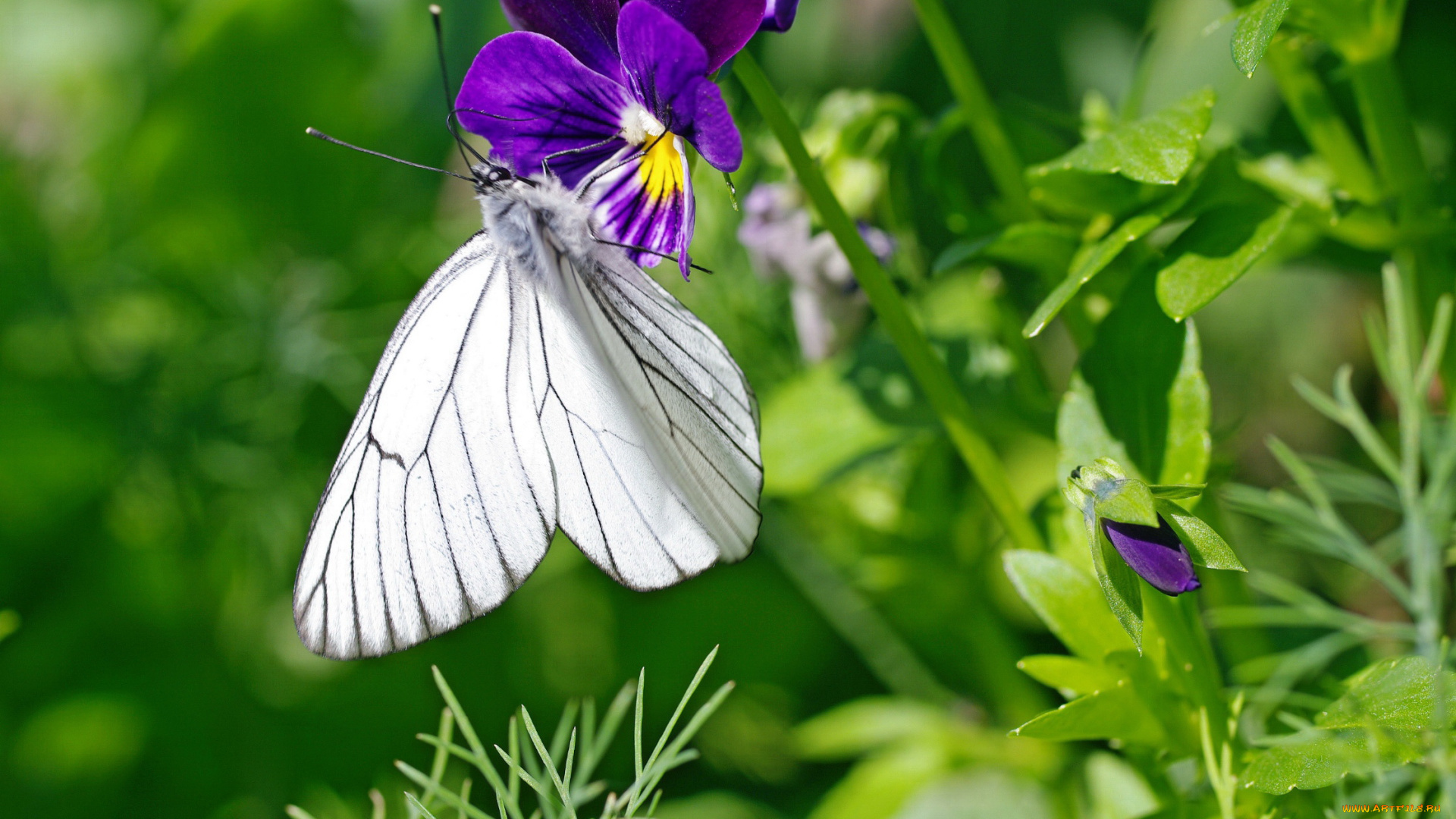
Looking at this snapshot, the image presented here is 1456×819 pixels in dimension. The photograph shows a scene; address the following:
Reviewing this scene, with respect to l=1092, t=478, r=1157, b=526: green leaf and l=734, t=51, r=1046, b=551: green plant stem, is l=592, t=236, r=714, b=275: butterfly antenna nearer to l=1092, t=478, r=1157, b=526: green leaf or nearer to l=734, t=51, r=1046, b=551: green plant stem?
l=734, t=51, r=1046, b=551: green plant stem

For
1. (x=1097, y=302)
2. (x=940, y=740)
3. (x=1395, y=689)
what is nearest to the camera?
(x=1395, y=689)

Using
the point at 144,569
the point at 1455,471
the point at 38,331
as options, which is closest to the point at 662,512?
the point at 1455,471

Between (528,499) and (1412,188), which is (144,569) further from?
(1412,188)

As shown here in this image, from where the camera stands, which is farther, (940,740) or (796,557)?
(796,557)

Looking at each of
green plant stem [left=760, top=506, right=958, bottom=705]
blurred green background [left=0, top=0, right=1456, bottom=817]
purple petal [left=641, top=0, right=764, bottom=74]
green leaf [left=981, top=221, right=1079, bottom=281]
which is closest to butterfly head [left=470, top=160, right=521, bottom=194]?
purple petal [left=641, top=0, right=764, bottom=74]

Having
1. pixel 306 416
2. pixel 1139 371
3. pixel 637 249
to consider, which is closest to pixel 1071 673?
pixel 1139 371

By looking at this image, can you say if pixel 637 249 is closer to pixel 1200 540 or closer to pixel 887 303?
pixel 887 303
